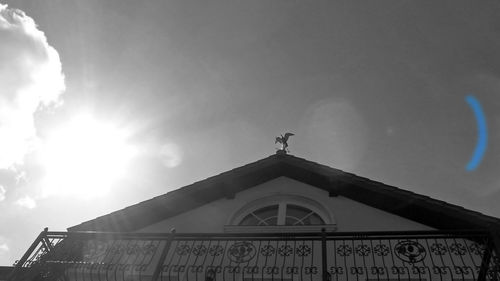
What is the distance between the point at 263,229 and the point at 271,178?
1983 millimetres

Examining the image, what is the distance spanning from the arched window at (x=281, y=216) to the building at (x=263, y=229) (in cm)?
3

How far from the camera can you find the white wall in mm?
9094

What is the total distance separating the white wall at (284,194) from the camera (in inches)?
358

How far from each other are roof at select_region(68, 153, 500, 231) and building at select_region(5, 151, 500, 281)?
0.08ft

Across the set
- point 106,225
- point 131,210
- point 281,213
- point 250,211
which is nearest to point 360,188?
point 281,213

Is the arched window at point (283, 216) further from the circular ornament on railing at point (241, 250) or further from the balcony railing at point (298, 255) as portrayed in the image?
the circular ornament on railing at point (241, 250)

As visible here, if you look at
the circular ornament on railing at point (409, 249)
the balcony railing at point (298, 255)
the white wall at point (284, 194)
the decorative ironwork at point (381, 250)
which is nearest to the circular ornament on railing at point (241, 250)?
the balcony railing at point (298, 255)

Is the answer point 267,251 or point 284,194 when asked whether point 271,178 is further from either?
point 267,251

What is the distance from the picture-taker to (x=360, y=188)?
9641mm

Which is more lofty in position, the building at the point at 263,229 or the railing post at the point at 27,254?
the building at the point at 263,229

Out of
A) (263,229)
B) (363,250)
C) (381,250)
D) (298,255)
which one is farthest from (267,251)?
(381,250)

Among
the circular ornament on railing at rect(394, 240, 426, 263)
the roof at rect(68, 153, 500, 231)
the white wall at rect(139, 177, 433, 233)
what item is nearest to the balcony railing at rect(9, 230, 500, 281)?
the circular ornament on railing at rect(394, 240, 426, 263)

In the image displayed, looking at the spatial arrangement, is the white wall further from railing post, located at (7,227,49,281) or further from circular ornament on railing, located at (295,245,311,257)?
railing post, located at (7,227,49,281)

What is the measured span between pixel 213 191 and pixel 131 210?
2.20 m
